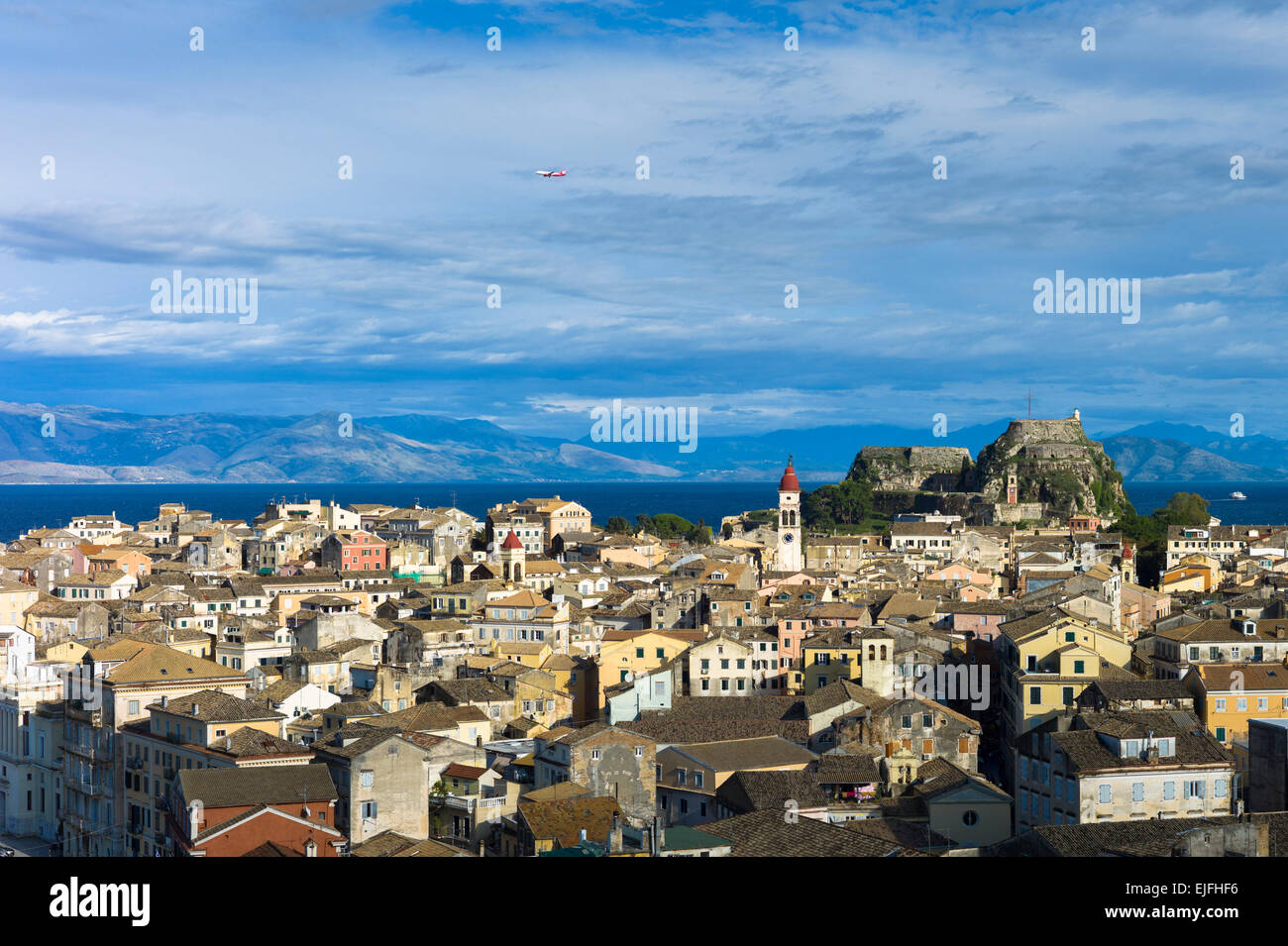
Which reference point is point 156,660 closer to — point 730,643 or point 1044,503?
point 730,643

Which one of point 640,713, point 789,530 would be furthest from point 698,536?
point 640,713

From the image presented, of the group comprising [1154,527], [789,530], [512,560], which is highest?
[789,530]

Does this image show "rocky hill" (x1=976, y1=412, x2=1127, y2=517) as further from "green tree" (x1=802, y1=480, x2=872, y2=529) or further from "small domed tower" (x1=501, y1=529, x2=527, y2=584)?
"small domed tower" (x1=501, y1=529, x2=527, y2=584)

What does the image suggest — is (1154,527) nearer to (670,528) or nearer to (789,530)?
(670,528)

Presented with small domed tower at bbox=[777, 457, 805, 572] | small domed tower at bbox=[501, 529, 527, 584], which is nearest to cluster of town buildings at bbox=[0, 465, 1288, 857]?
small domed tower at bbox=[501, 529, 527, 584]

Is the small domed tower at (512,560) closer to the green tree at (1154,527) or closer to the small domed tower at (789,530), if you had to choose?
the small domed tower at (789,530)
